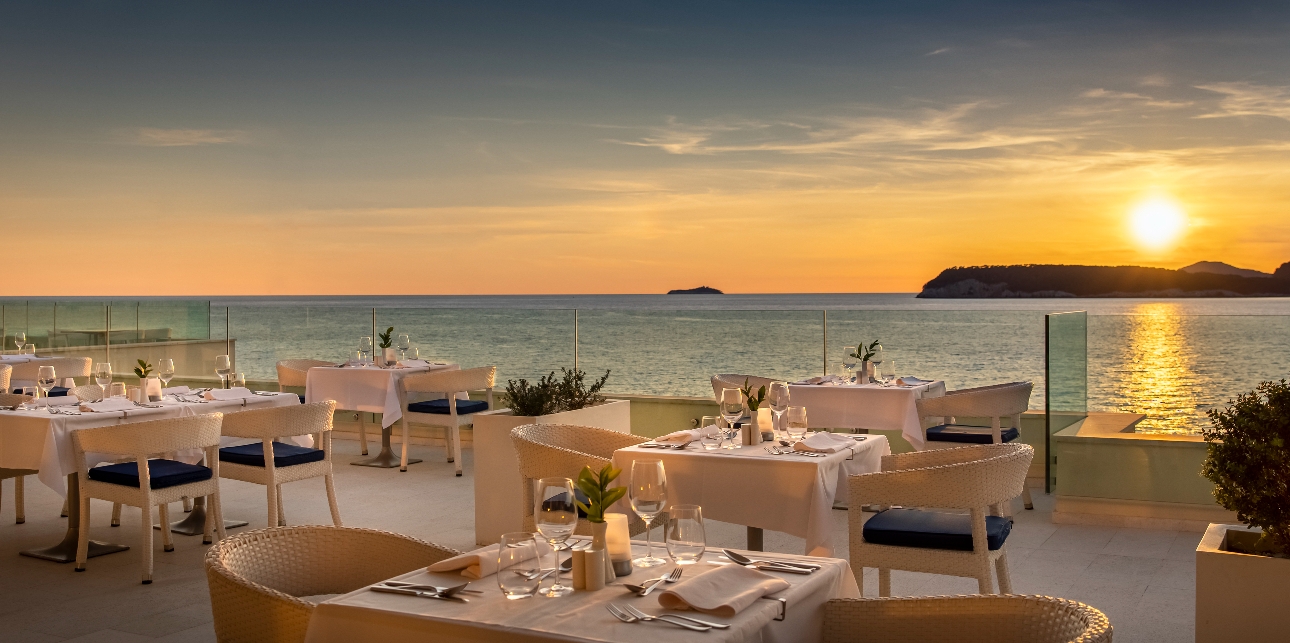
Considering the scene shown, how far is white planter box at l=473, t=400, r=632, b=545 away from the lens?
20.6ft

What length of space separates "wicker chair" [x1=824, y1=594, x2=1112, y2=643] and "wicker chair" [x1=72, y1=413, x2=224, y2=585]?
163 inches

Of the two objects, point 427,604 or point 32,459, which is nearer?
point 427,604

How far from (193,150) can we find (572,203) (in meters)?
7.07

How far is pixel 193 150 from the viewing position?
16234mm

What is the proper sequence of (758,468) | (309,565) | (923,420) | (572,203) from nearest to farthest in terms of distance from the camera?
(309,565) < (758,468) < (923,420) < (572,203)

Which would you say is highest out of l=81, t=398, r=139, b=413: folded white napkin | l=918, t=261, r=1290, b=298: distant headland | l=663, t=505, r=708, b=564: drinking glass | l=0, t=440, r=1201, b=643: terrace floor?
l=918, t=261, r=1290, b=298: distant headland

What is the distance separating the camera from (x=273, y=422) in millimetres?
6113

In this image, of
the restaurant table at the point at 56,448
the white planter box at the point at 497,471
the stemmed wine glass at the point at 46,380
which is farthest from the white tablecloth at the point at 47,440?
the white planter box at the point at 497,471

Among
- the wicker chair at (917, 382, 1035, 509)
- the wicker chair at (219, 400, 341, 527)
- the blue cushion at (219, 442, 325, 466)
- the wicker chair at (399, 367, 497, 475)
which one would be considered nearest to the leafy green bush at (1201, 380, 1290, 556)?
the wicker chair at (917, 382, 1035, 509)

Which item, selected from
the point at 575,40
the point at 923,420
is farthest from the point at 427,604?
the point at 575,40

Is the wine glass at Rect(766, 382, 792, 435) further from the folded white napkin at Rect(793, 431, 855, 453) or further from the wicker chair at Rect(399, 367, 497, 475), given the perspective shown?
the wicker chair at Rect(399, 367, 497, 475)

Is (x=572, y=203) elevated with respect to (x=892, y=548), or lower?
elevated

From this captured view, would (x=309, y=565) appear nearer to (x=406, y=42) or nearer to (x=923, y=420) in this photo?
(x=923, y=420)

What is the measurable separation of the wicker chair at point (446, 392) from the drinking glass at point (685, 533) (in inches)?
247
